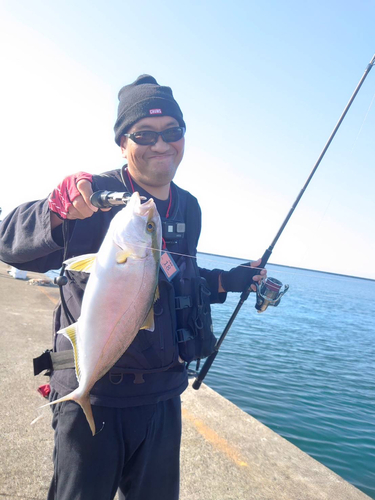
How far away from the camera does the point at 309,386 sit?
1037 cm

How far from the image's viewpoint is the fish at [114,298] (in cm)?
Result: 184

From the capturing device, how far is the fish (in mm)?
1839

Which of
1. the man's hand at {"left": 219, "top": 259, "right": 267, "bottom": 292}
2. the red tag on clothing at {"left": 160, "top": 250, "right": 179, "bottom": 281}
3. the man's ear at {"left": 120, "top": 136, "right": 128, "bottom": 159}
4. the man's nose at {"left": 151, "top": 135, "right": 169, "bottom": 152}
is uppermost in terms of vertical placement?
the man's nose at {"left": 151, "top": 135, "right": 169, "bottom": 152}

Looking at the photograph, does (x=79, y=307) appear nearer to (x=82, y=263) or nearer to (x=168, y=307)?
(x=82, y=263)

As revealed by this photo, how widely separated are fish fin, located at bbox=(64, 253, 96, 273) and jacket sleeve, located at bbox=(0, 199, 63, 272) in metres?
0.21

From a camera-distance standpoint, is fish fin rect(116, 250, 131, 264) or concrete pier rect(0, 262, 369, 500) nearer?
fish fin rect(116, 250, 131, 264)

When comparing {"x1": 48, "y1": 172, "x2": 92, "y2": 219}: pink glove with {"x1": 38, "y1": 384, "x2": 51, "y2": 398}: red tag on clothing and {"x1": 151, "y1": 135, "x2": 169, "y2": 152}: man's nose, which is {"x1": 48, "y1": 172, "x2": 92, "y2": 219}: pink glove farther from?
{"x1": 38, "y1": 384, "x2": 51, "y2": 398}: red tag on clothing

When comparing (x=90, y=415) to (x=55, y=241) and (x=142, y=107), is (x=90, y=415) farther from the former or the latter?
(x=142, y=107)

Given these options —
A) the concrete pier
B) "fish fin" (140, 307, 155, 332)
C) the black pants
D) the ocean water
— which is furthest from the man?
the concrete pier

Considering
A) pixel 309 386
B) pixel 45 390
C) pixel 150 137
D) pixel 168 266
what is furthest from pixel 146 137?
pixel 309 386

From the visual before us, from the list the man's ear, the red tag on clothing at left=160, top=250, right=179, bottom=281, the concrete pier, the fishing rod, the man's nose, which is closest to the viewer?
the red tag on clothing at left=160, top=250, right=179, bottom=281

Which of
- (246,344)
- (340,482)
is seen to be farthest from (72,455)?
(246,344)

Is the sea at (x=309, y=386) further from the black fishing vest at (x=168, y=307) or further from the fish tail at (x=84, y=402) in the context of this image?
the fish tail at (x=84, y=402)

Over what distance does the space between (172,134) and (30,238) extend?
1.12m
